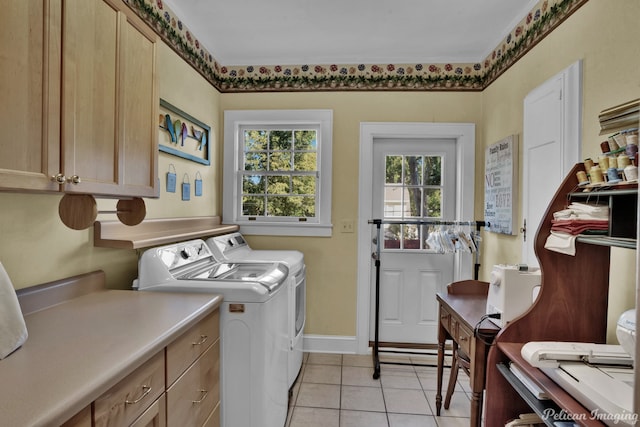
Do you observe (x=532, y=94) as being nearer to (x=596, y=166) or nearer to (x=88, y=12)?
(x=596, y=166)

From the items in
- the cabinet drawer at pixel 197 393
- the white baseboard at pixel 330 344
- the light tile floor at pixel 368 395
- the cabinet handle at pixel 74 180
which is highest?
the cabinet handle at pixel 74 180

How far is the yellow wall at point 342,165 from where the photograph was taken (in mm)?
2826

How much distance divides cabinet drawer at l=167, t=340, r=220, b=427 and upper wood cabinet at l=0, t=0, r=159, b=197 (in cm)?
77

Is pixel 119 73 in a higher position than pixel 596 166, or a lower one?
higher

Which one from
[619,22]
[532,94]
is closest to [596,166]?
[619,22]

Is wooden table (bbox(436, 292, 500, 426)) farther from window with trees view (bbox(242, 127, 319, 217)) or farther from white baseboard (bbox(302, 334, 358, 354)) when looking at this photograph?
window with trees view (bbox(242, 127, 319, 217))

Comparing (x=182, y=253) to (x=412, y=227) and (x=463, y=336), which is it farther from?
(x=412, y=227)

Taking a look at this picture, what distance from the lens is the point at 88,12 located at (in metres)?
1.11

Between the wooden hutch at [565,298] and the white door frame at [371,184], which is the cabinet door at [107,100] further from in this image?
the white door frame at [371,184]

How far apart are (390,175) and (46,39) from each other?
2.49 metres

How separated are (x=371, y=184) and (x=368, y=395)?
163 cm

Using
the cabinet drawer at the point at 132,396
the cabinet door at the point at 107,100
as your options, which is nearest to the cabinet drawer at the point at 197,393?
the cabinet drawer at the point at 132,396

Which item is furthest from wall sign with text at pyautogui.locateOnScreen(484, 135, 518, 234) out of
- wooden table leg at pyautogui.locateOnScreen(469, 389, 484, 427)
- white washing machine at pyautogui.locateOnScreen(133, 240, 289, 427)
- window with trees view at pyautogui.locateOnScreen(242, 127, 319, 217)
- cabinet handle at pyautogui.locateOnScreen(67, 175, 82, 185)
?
cabinet handle at pyautogui.locateOnScreen(67, 175, 82, 185)

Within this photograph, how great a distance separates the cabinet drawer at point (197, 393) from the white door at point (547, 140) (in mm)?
1900
